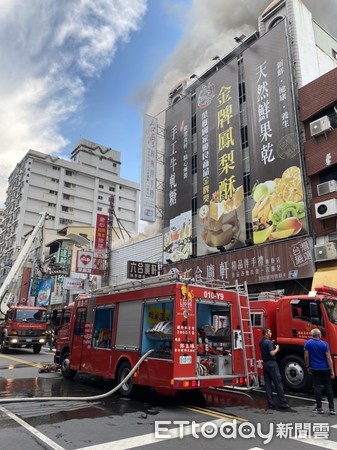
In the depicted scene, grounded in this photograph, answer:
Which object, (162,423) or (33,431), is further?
(162,423)

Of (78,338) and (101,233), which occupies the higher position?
(101,233)

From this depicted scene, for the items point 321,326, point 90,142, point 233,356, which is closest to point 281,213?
point 321,326

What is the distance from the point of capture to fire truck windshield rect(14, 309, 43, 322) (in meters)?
21.5

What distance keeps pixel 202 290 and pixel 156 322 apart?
1.51 m

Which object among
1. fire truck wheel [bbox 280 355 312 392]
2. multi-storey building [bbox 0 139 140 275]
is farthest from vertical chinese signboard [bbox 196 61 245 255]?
multi-storey building [bbox 0 139 140 275]

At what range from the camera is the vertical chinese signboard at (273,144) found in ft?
64.5

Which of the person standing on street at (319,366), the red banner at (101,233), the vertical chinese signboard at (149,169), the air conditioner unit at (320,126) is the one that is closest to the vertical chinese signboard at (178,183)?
the vertical chinese signboard at (149,169)

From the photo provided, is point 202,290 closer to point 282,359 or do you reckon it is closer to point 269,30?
point 282,359

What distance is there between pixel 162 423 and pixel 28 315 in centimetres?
1749

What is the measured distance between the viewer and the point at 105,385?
429 inches

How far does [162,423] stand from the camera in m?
6.58

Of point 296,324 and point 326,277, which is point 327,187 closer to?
point 326,277

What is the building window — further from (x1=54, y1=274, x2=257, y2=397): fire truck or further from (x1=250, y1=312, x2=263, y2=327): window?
(x1=54, y1=274, x2=257, y2=397): fire truck

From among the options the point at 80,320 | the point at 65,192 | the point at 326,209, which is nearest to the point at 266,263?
the point at 326,209
